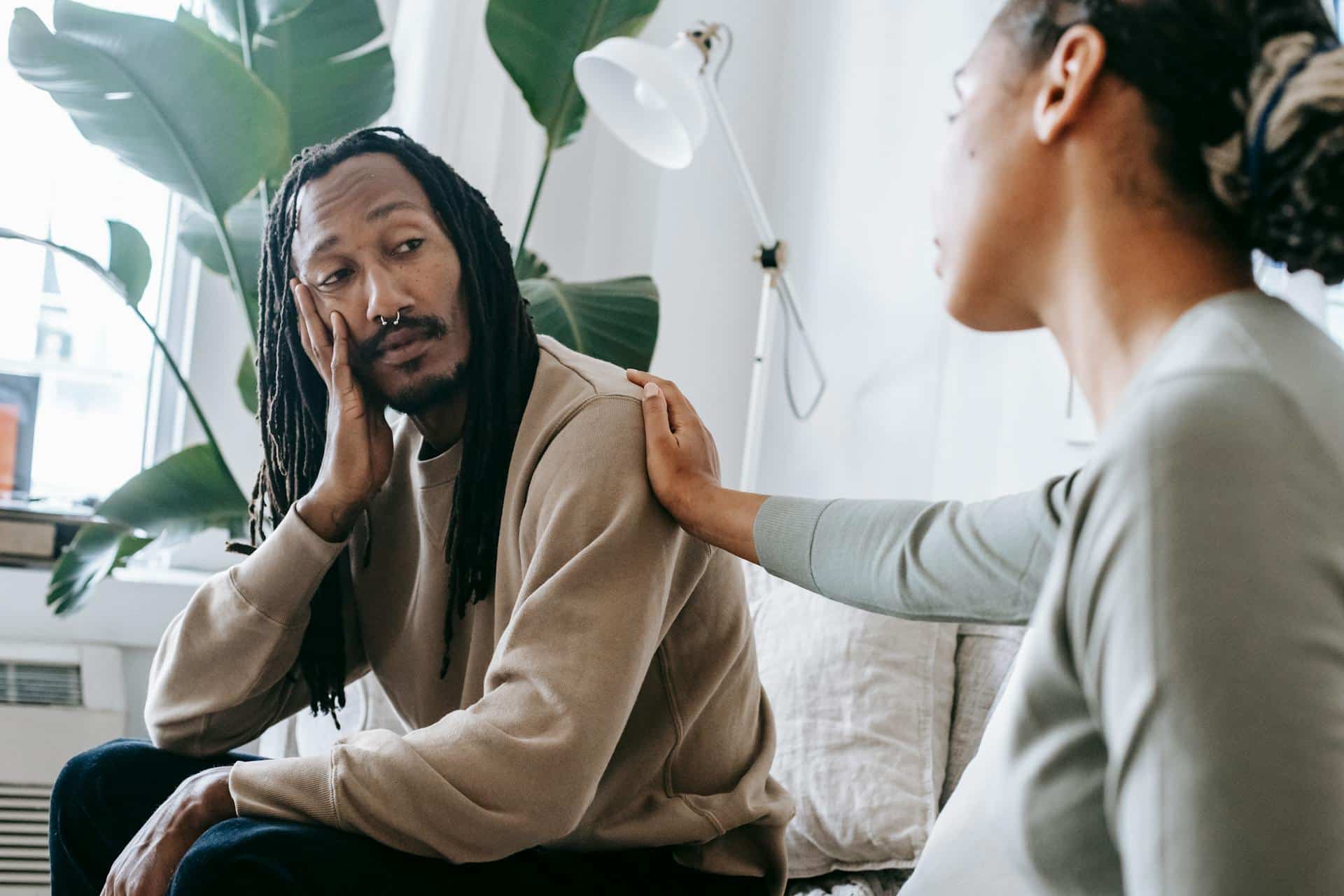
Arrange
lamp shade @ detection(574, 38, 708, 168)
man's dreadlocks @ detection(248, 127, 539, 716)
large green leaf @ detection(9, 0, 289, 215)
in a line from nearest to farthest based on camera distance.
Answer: man's dreadlocks @ detection(248, 127, 539, 716) → large green leaf @ detection(9, 0, 289, 215) → lamp shade @ detection(574, 38, 708, 168)

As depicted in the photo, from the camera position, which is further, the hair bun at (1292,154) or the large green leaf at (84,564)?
the large green leaf at (84,564)

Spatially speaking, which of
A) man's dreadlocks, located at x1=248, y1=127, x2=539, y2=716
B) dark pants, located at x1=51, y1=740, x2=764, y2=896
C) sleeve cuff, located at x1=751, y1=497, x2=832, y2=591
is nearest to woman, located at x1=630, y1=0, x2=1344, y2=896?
sleeve cuff, located at x1=751, y1=497, x2=832, y2=591

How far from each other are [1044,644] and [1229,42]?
0.31m

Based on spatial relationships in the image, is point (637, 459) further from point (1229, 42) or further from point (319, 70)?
point (319, 70)

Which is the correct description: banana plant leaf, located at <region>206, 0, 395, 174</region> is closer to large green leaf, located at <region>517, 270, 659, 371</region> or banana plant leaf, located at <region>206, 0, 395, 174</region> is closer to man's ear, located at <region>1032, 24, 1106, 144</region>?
large green leaf, located at <region>517, 270, 659, 371</region>

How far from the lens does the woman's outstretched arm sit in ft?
2.53

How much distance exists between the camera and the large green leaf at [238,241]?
197 centimetres

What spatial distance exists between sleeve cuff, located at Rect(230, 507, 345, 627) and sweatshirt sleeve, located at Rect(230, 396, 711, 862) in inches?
9.0

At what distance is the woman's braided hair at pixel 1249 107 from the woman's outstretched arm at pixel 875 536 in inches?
7.8

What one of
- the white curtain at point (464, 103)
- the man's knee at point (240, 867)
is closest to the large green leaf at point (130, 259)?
the white curtain at point (464, 103)

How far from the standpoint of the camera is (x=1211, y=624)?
0.48 meters

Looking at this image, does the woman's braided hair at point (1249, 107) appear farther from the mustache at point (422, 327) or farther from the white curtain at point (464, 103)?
the white curtain at point (464, 103)

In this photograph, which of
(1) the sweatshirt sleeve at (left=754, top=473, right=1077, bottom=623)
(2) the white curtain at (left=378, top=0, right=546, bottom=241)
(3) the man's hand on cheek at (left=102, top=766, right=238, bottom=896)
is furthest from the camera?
(2) the white curtain at (left=378, top=0, right=546, bottom=241)

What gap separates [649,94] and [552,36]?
181mm
